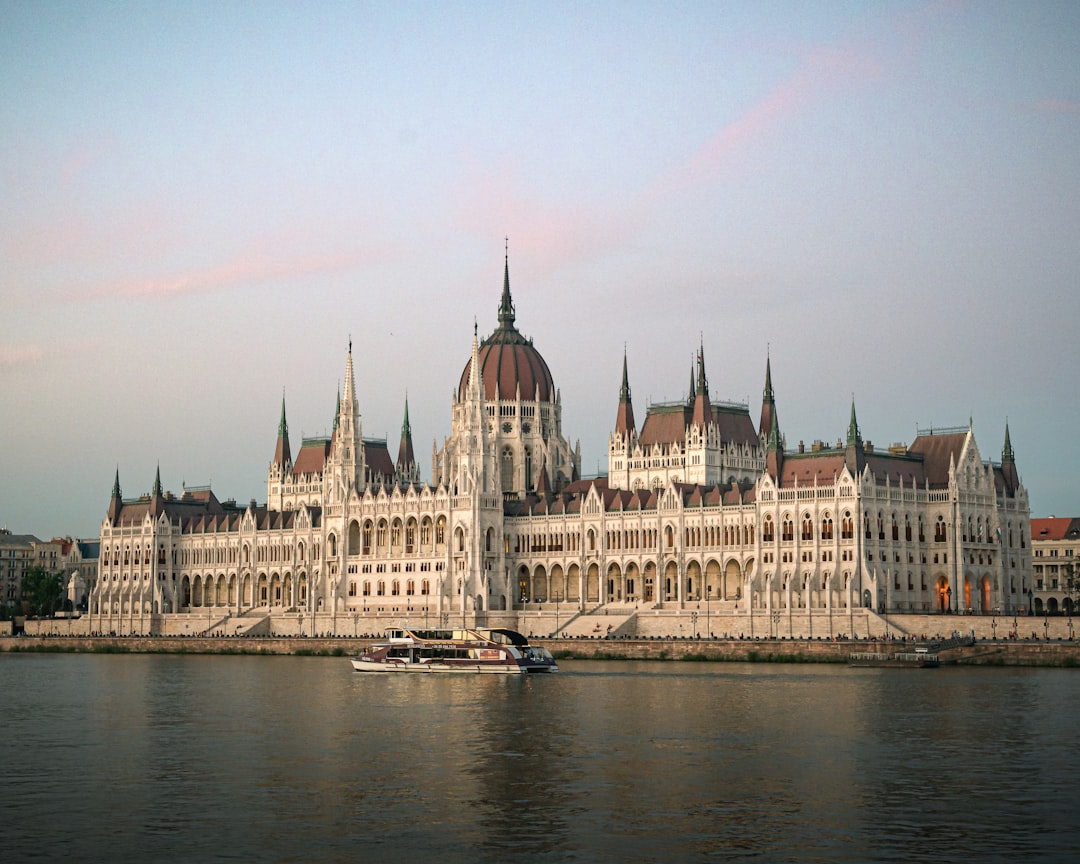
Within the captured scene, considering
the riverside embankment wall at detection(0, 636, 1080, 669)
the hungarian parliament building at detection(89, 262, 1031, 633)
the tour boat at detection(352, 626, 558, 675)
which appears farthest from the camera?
the hungarian parliament building at detection(89, 262, 1031, 633)

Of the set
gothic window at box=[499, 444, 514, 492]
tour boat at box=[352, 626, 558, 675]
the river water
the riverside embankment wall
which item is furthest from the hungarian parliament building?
the river water

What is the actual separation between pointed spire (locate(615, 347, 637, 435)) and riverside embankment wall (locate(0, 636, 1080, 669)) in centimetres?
4754

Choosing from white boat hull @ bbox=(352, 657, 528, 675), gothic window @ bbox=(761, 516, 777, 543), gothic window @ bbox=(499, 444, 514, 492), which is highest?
gothic window @ bbox=(499, 444, 514, 492)

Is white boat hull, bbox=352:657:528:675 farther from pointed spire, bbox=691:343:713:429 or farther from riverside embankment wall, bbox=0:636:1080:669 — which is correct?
pointed spire, bbox=691:343:713:429

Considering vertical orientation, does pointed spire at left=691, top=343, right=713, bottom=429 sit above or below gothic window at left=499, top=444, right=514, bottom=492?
above

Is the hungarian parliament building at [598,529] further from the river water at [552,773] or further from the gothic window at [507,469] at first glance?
the river water at [552,773]

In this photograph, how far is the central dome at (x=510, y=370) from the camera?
186 meters

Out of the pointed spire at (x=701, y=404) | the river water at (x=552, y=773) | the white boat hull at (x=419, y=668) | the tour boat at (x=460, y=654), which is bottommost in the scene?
the river water at (x=552, y=773)

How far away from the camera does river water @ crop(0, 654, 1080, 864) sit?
4500cm

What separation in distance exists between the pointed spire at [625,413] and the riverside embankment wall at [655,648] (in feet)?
156

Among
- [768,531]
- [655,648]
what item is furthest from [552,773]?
[768,531]

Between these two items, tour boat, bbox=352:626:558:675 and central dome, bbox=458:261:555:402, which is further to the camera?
central dome, bbox=458:261:555:402

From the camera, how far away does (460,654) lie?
116 metres

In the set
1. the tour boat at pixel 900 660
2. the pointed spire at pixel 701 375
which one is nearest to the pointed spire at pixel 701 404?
the pointed spire at pixel 701 375
